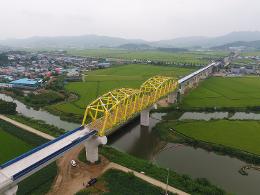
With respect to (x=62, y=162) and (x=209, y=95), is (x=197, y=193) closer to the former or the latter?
(x=62, y=162)

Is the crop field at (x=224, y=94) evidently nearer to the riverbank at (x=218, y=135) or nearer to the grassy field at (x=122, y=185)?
the riverbank at (x=218, y=135)

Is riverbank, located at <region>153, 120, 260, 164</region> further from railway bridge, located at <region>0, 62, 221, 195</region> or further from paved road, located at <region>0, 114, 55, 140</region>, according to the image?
paved road, located at <region>0, 114, 55, 140</region>

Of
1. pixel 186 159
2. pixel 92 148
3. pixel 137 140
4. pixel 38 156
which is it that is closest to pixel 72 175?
pixel 92 148

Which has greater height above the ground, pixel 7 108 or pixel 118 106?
pixel 118 106

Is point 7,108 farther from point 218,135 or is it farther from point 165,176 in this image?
point 218,135

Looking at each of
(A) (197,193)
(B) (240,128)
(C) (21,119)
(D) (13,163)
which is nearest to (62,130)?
(C) (21,119)

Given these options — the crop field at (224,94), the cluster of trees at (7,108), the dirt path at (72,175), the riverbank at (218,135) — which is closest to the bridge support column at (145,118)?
the riverbank at (218,135)
